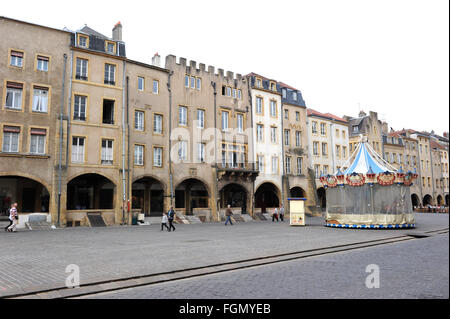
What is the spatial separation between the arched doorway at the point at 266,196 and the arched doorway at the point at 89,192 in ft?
56.2

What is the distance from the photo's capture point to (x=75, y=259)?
10641 millimetres

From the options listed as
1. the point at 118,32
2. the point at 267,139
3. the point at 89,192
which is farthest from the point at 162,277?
the point at 267,139

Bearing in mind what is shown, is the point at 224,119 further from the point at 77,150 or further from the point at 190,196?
the point at 77,150

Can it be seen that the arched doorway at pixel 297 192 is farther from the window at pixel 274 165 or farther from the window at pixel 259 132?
the window at pixel 259 132

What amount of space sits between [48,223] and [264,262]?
771 inches

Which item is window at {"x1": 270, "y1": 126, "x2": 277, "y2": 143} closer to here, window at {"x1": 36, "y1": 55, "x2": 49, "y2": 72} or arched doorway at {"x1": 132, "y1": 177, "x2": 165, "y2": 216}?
arched doorway at {"x1": 132, "y1": 177, "x2": 165, "y2": 216}

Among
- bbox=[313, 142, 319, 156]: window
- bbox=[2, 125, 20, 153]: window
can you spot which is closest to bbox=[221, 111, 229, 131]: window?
bbox=[313, 142, 319, 156]: window

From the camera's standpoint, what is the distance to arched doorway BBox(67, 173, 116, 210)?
29703 mm

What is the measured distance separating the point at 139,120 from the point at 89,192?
7.56m

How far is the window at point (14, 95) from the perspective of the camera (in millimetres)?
24438

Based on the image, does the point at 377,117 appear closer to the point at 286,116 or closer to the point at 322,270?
the point at 286,116

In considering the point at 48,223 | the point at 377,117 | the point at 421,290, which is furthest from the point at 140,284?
the point at 377,117

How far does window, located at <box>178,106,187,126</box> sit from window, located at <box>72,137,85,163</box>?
9252 millimetres

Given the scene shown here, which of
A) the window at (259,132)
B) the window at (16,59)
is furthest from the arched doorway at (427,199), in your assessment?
the window at (16,59)
